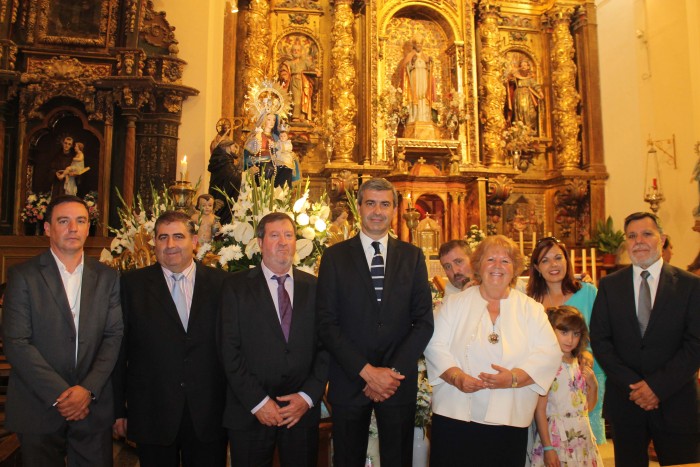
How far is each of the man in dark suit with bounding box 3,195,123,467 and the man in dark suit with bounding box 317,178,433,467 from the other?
47.7 inches

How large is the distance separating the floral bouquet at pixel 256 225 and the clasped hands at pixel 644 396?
2.14 meters

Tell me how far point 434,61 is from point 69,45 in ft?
25.7

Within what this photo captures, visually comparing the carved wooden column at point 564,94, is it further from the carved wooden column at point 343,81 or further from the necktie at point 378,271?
the necktie at point 378,271

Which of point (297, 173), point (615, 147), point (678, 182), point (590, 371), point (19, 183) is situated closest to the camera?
point (590, 371)

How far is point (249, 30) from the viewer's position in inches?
457

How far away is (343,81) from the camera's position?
1192 cm

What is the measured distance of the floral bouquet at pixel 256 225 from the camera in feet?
12.0

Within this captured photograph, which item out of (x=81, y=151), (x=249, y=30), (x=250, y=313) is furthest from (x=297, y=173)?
(x=249, y=30)

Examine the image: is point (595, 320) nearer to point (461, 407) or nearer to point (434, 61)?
point (461, 407)

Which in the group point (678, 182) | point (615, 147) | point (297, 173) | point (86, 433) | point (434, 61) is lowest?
point (86, 433)

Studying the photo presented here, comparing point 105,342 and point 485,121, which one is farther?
point 485,121

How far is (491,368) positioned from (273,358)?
1.14 m

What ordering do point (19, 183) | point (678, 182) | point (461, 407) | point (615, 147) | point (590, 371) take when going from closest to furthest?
point (461, 407) → point (590, 371) → point (19, 183) → point (678, 182) → point (615, 147)

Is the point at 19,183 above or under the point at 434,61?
under
